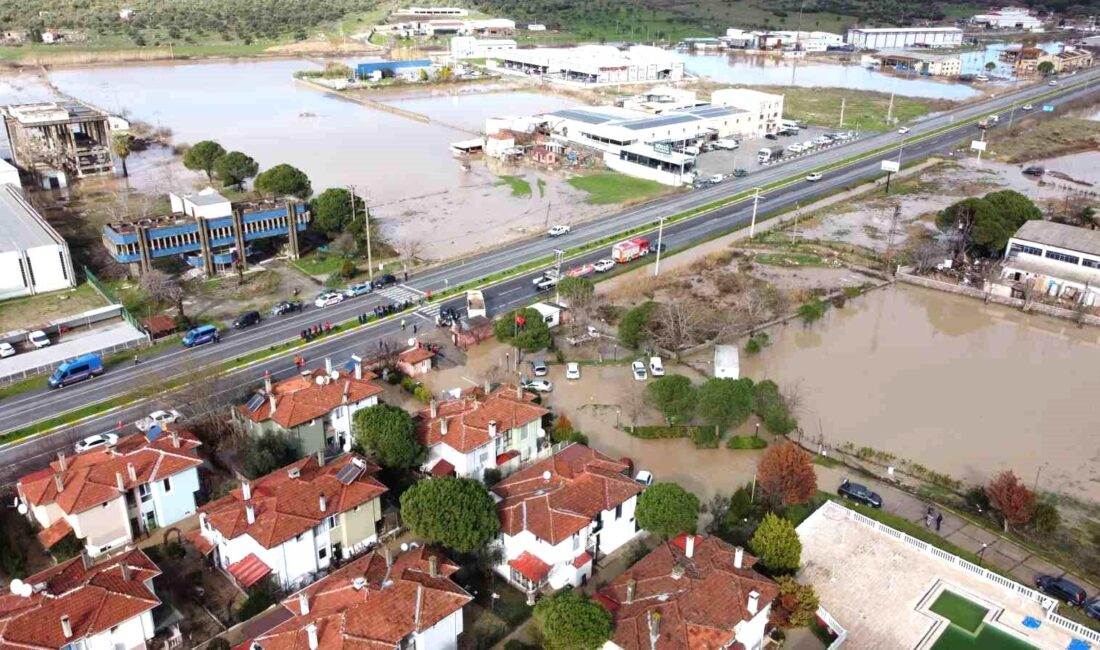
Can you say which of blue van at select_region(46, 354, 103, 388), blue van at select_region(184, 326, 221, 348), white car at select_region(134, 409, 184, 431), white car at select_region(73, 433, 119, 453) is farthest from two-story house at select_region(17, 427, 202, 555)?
blue van at select_region(184, 326, 221, 348)

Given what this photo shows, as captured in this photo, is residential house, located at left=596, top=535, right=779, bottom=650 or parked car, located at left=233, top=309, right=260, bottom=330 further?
parked car, located at left=233, top=309, right=260, bottom=330

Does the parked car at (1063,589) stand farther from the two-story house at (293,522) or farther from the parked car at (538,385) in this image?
the two-story house at (293,522)

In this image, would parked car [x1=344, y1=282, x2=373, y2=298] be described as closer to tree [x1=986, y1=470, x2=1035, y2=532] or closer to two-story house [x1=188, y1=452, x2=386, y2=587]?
two-story house [x1=188, y1=452, x2=386, y2=587]

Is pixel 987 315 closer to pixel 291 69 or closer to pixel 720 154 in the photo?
pixel 720 154

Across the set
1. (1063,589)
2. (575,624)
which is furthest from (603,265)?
(575,624)

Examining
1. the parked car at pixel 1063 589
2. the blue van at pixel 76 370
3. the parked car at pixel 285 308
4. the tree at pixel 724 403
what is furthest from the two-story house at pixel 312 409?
the parked car at pixel 1063 589

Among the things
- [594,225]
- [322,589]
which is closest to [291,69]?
[594,225]

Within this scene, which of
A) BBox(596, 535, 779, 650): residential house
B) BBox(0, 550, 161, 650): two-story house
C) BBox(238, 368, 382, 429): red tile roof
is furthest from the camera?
BBox(238, 368, 382, 429): red tile roof
